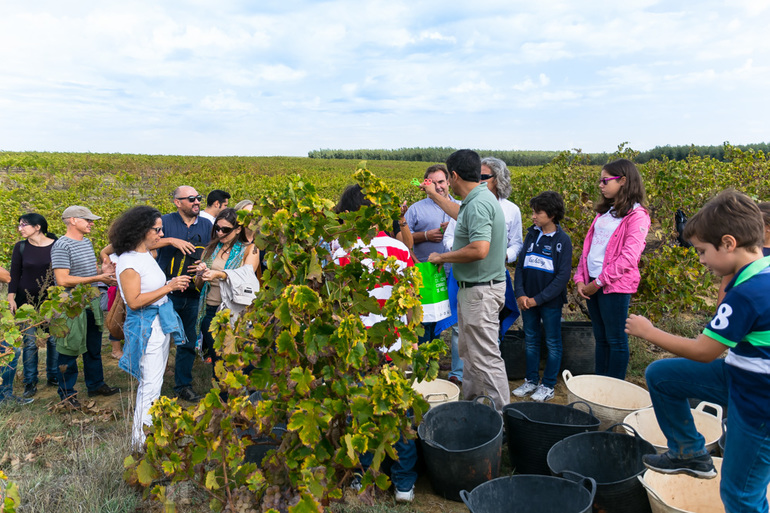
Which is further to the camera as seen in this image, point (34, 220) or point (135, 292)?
point (34, 220)

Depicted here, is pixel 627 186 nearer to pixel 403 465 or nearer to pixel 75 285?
pixel 403 465

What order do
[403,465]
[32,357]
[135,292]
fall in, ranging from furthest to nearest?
[32,357]
[135,292]
[403,465]

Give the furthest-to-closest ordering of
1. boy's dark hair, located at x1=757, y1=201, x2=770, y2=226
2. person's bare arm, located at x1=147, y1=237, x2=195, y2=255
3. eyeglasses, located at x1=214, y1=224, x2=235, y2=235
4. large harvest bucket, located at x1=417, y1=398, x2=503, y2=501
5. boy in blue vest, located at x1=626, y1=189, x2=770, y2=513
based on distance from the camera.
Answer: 1. person's bare arm, located at x1=147, y1=237, x2=195, y2=255
2. eyeglasses, located at x1=214, y1=224, x2=235, y2=235
3. boy's dark hair, located at x1=757, y1=201, x2=770, y2=226
4. large harvest bucket, located at x1=417, y1=398, x2=503, y2=501
5. boy in blue vest, located at x1=626, y1=189, x2=770, y2=513

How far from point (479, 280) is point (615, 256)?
1.17 m

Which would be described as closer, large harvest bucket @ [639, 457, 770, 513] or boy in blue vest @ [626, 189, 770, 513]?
boy in blue vest @ [626, 189, 770, 513]

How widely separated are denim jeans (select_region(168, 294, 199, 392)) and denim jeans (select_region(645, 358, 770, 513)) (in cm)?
A: 376

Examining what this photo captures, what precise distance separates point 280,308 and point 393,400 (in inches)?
21.4

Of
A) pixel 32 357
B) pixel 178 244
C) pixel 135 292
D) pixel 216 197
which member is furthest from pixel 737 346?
pixel 32 357

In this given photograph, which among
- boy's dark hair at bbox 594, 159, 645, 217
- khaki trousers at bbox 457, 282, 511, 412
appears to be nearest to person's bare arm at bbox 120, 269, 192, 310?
khaki trousers at bbox 457, 282, 511, 412

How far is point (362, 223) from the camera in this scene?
6.57ft

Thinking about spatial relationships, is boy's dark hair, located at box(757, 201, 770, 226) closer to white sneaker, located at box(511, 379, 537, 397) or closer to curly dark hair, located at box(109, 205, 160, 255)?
white sneaker, located at box(511, 379, 537, 397)

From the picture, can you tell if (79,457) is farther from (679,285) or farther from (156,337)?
(679,285)

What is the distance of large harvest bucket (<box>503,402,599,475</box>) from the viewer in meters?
2.87

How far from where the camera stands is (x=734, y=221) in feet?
6.20
